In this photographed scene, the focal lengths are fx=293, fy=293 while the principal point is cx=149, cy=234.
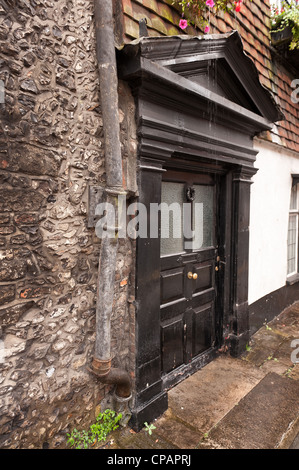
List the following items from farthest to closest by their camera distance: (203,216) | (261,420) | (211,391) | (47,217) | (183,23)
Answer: (203,216) < (211,391) < (183,23) < (261,420) < (47,217)

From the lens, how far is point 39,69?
77.3 inches

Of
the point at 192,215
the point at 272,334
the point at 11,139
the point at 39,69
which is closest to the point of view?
the point at 11,139

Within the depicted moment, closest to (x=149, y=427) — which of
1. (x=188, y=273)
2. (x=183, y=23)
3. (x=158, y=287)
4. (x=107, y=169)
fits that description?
(x=158, y=287)

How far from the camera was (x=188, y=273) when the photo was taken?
354 cm

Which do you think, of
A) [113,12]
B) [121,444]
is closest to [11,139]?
[113,12]

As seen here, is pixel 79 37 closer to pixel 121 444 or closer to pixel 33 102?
pixel 33 102

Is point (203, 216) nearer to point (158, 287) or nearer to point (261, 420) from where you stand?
point (158, 287)

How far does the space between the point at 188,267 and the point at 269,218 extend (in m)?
2.26

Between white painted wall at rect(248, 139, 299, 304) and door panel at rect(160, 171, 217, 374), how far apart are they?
95 centimetres

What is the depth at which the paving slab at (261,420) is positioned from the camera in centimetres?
256

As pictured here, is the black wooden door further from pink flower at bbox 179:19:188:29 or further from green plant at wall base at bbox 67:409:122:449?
pink flower at bbox 179:19:188:29

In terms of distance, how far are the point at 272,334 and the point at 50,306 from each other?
3.97 m

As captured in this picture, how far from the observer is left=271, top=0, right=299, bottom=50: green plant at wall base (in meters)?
4.36

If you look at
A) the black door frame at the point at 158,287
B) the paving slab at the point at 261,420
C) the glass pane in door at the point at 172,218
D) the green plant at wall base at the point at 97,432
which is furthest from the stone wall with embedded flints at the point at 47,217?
the paving slab at the point at 261,420
